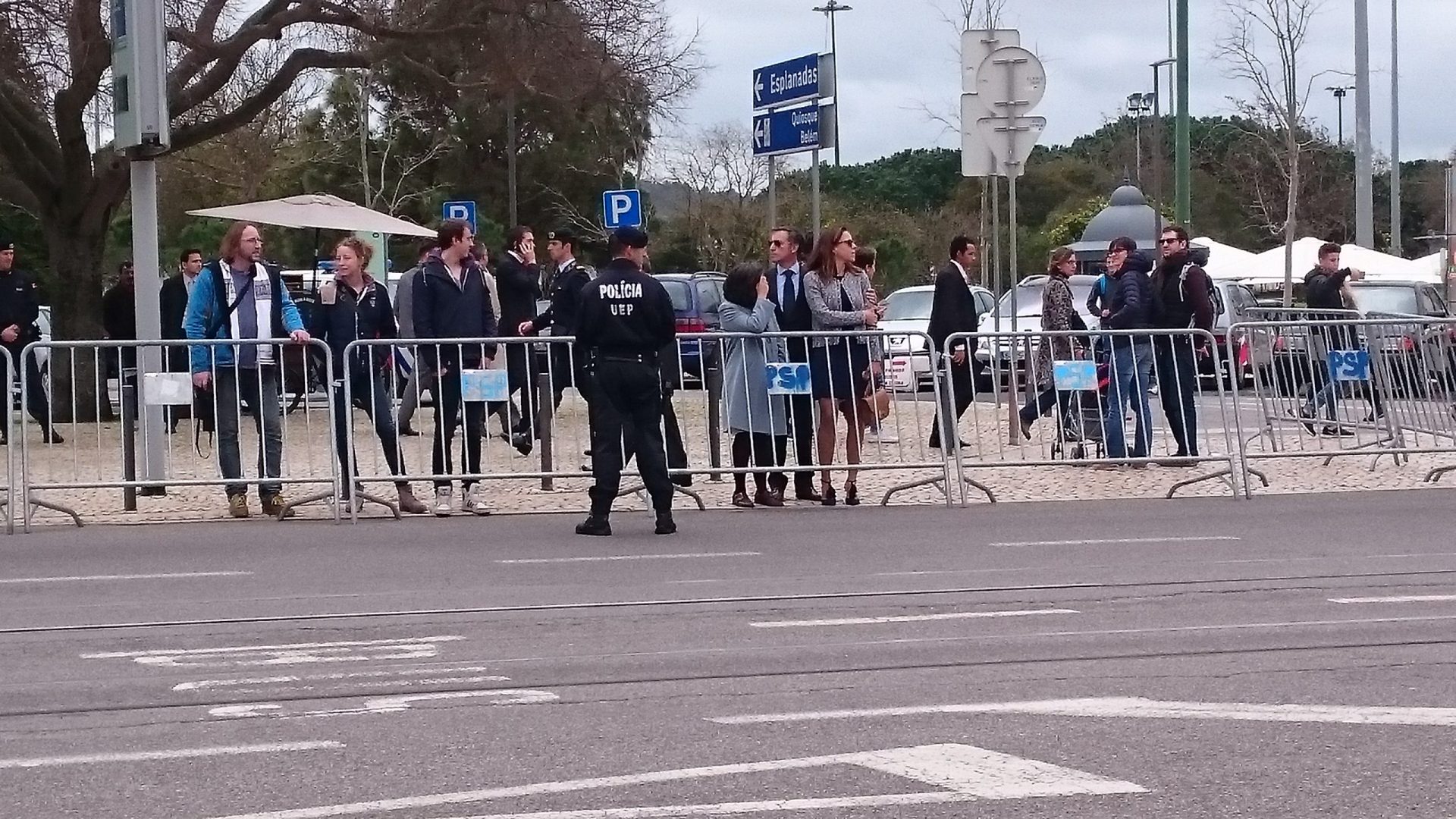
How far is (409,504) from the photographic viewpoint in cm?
1372

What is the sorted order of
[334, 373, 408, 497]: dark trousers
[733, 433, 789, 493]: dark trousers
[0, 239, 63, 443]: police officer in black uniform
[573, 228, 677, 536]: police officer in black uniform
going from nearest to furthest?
[573, 228, 677, 536]: police officer in black uniform
[334, 373, 408, 497]: dark trousers
[733, 433, 789, 493]: dark trousers
[0, 239, 63, 443]: police officer in black uniform

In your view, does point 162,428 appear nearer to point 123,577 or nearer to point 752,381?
point 123,577

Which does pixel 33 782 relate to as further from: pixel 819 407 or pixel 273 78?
pixel 273 78

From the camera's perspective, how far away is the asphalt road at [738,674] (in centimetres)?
547

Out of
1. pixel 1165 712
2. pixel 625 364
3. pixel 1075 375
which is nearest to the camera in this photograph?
pixel 1165 712

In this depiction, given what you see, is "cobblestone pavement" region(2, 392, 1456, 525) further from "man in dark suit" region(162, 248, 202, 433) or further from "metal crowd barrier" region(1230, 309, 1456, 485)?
"man in dark suit" region(162, 248, 202, 433)

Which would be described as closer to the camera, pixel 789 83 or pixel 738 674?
pixel 738 674

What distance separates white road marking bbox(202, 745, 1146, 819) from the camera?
5.21 m

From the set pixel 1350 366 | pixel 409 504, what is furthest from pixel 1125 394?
pixel 409 504

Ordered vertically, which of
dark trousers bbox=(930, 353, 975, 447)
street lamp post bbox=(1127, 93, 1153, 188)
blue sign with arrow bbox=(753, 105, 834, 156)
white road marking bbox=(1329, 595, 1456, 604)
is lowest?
white road marking bbox=(1329, 595, 1456, 604)

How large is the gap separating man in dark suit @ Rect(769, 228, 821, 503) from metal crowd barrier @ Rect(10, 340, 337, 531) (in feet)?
10.0

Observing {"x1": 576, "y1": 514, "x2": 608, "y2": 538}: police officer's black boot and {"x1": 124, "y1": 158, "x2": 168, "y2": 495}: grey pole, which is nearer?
{"x1": 576, "y1": 514, "x2": 608, "y2": 538}: police officer's black boot

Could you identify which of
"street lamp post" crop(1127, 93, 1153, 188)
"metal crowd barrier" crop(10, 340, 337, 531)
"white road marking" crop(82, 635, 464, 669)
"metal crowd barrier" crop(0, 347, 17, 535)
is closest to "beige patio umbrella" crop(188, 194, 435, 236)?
"metal crowd barrier" crop(10, 340, 337, 531)

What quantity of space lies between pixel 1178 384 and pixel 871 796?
34.5 ft
